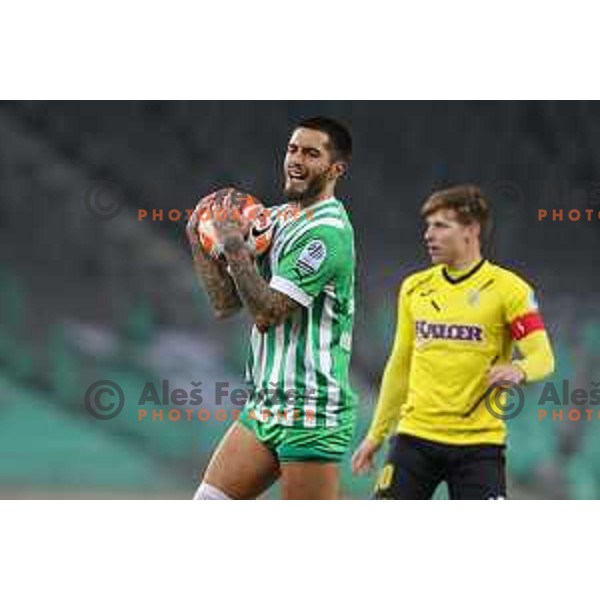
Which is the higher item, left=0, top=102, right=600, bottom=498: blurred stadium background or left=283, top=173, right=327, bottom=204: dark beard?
left=0, top=102, right=600, bottom=498: blurred stadium background

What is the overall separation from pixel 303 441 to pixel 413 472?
3.02 feet

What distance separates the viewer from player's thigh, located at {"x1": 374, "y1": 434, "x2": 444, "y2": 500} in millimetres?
6391

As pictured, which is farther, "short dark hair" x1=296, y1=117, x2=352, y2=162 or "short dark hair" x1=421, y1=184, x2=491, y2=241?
"short dark hair" x1=421, y1=184, x2=491, y2=241

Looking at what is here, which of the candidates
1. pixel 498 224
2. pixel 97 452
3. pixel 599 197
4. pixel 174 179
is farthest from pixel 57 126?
pixel 599 197

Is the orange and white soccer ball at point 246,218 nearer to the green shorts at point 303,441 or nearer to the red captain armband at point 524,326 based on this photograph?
the green shorts at point 303,441

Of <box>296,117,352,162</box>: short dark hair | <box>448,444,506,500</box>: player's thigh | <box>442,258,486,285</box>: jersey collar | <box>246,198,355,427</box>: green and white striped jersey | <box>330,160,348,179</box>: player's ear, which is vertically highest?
<box>296,117,352,162</box>: short dark hair

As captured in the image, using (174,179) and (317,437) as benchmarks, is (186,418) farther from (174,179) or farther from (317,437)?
(317,437)

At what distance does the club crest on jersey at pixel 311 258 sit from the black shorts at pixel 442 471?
1126mm

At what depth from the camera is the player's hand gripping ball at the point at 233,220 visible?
5867mm

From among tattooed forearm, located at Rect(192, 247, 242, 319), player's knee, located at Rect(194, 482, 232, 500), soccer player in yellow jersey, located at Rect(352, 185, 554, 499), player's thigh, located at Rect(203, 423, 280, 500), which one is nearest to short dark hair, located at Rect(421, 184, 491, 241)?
soccer player in yellow jersey, located at Rect(352, 185, 554, 499)

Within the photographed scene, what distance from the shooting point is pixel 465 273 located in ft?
21.7

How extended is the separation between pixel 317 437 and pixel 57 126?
364 centimetres

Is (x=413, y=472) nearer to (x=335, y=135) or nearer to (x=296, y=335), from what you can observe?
(x=296, y=335)

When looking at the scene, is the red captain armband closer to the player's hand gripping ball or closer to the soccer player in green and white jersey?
the soccer player in green and white jersey
